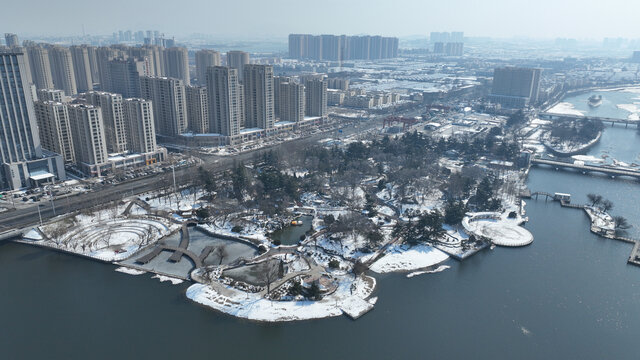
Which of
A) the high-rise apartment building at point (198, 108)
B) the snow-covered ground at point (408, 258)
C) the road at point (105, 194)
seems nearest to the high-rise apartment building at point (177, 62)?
the high-rise apartment building at point (198, 108)

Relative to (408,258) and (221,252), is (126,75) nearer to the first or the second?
(221,252)

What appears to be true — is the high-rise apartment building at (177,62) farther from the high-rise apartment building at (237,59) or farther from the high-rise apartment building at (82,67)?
the high-rise apartment building at (82,67)

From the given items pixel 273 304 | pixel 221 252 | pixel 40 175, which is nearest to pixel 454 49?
pixel 40 175

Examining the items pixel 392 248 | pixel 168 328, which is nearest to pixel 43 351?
pixel 168 328

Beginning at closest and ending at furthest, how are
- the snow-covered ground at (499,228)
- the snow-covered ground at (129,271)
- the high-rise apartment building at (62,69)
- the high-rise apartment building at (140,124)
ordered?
the snow-covered ground at (129,271) → the snow-covered ground at (499,228) → the high-rise apartment building at (140,124) → the high-rise apartment building at (62,69)

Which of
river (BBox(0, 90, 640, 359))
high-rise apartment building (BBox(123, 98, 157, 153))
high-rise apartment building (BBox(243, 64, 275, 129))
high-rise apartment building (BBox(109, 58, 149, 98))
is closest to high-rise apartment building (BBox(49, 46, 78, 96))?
high-rise apartment building (BBox(109, 58, 149, 98))

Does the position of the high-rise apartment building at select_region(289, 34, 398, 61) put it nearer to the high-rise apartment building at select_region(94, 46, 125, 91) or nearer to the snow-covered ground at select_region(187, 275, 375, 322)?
the high-rise apartment building at select_region(94, 46, 125, 91)

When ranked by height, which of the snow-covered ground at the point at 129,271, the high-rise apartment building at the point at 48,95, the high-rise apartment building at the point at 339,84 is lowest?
the snow-covered ground at the point at 129,271
